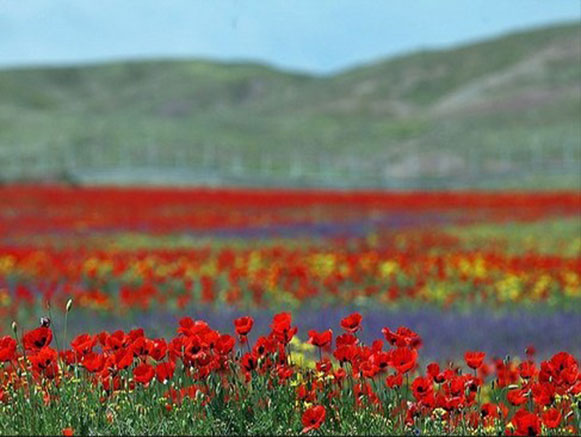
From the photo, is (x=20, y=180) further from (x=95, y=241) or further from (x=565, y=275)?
(x=565, y=275)

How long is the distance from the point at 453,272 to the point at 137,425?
8.60 m

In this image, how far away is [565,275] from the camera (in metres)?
10.9

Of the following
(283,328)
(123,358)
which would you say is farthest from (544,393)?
(123,358)

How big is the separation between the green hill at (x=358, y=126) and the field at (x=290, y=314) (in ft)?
61.4

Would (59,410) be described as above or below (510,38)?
below

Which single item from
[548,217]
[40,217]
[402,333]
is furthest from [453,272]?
[40,217]

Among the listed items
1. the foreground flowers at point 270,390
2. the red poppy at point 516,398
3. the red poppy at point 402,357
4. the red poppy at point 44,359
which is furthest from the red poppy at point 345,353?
the red poppy at point 44,359

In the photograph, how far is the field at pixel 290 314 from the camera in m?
3.92

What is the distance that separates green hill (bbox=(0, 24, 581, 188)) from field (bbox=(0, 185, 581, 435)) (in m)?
18.7

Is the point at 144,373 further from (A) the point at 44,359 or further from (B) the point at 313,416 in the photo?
(B) the point at 313,416

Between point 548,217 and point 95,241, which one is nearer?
point 95,241

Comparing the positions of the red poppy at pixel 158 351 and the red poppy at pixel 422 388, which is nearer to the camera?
the red poppy at pixel 422 388

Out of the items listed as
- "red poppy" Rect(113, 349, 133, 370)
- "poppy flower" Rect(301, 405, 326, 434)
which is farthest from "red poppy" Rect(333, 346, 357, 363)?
"red poppy" Rect(113, 349, 133, 370)

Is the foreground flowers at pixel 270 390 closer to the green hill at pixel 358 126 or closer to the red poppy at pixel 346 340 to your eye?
the red poppy at pixel 346 340
